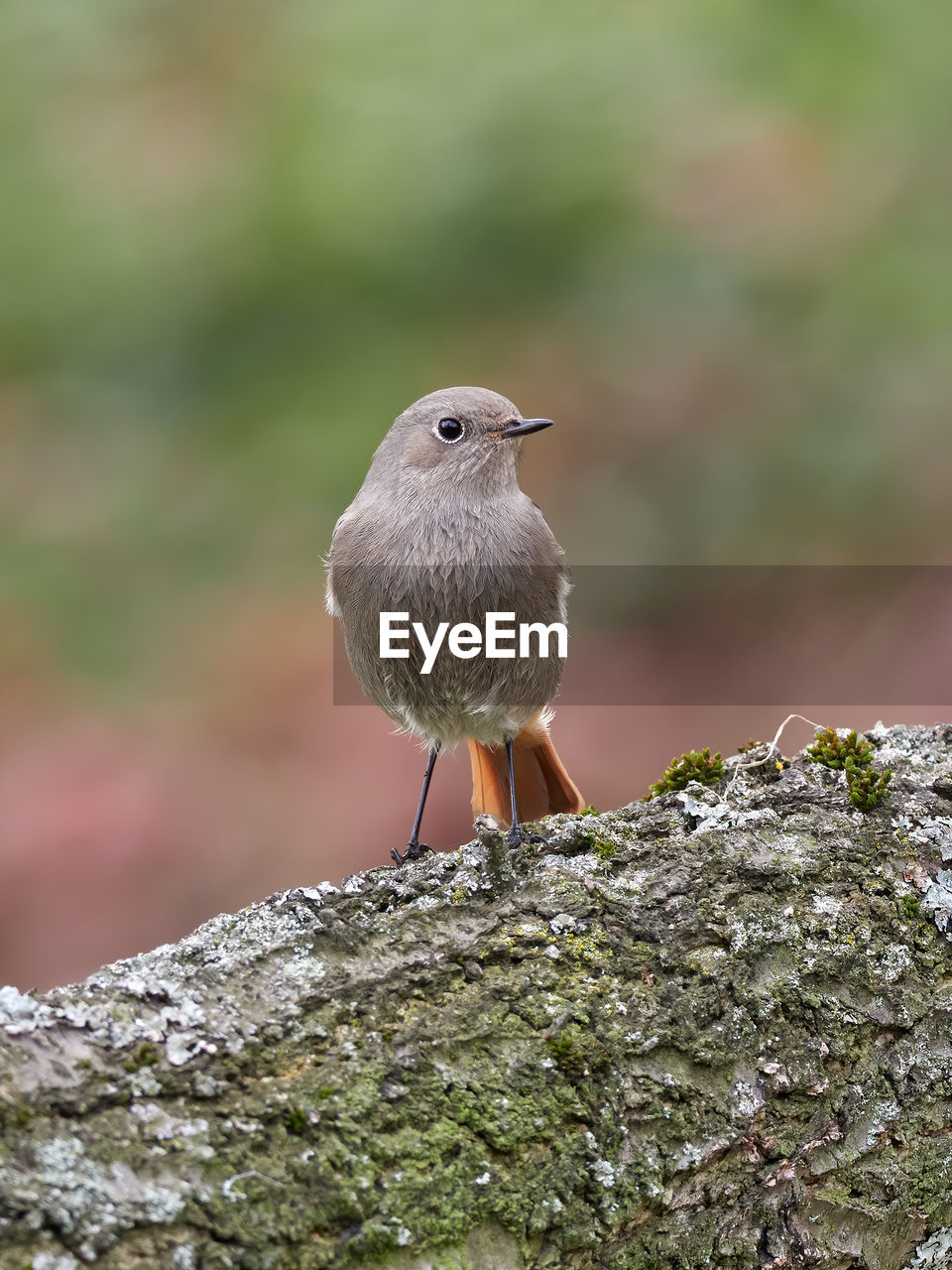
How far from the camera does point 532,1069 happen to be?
2.08 meters

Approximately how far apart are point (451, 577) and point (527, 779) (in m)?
1.00

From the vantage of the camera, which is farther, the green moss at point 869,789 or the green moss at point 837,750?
the green moss at point 837,750

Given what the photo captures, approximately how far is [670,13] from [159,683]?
4.33 m

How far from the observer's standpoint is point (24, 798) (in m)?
5.19

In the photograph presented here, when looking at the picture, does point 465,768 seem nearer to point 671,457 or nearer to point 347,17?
point 671,457

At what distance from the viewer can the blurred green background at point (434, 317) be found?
5699mm

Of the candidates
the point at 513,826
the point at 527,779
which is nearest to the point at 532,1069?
the point at 513,826

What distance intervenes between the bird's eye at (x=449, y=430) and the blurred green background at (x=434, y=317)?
2.11 metres

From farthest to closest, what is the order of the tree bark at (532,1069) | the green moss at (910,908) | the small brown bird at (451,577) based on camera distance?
the small brown bird at (451,577) < the green moss at (910,908) < the tree bark at (532,1069)

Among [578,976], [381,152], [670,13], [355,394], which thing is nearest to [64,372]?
[355,394]

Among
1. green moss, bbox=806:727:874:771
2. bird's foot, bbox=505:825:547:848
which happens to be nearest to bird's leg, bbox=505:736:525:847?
bird's foot, bbox=505:825:547:848

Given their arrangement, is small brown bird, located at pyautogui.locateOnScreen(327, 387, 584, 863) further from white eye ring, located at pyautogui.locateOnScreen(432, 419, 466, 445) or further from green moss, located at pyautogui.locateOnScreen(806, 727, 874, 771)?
green moss, located at pyautogui.locateOnScreen(806, 727, 874, 771)

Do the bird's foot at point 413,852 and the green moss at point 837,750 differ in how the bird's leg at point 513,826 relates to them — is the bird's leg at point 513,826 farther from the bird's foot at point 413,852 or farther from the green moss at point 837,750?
the green moss at point 837,750

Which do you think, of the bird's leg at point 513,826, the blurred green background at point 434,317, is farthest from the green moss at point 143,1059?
the blurred green background at point 434,317
